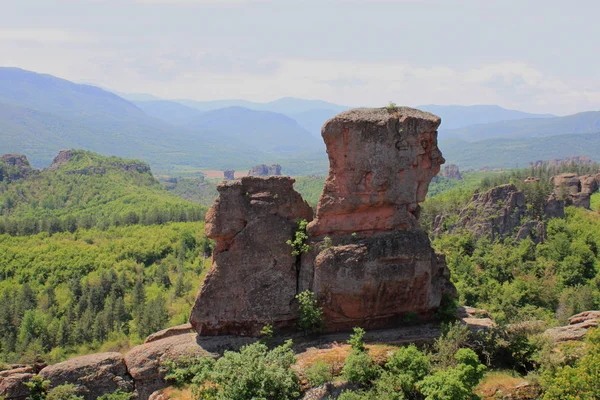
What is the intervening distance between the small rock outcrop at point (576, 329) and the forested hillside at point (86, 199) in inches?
3150

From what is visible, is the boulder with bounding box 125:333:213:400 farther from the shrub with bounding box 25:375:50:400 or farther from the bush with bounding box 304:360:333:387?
the bush with bounding box 304:360:333:387

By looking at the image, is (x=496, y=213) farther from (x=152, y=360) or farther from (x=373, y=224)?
(x=152, y=360)

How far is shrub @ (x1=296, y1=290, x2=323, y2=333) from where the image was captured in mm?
25375

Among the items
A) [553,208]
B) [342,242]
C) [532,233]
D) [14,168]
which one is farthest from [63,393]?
[14,168]

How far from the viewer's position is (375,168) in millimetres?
25328

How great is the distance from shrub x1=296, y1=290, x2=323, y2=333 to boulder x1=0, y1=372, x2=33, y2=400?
14028 mm

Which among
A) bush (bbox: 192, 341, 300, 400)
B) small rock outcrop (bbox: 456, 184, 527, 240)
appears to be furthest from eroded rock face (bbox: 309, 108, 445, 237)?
small rock outcrop (bbox: 456, 184, 527, 240)

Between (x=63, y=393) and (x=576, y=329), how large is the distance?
1091 inches

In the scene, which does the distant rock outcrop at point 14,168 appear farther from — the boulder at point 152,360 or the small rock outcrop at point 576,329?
the small rock outcrop at point 576,329

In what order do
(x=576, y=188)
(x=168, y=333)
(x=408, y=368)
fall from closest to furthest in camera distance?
(x=408, y=368) → (x=168, y=333) → (x=576, y=188)

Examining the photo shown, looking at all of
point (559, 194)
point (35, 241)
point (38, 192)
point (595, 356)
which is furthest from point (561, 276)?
point (38, 192)

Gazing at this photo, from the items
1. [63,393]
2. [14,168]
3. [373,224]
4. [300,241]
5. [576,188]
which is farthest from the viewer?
[14,168]

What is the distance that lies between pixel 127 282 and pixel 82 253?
11.7m

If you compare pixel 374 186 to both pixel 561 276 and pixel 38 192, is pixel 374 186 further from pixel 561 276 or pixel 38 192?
pixel 38 192
